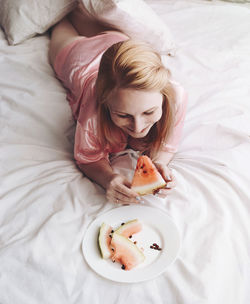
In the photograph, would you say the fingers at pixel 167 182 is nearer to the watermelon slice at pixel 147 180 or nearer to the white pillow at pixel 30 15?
the watermelon slice at pixel 147 180

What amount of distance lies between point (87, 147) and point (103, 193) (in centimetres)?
22

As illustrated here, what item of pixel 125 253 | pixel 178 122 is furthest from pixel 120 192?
pixel 178 122

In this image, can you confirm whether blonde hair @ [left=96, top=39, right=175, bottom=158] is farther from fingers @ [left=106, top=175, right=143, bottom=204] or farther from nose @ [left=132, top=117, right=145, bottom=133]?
fingers @ [left=106, top=175, right=143, bottom=204]

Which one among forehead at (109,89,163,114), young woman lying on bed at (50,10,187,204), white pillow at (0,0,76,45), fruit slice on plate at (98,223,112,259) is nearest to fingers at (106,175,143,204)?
young woman lying on bed at (50,10,187,204)

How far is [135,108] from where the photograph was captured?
4.00 feet

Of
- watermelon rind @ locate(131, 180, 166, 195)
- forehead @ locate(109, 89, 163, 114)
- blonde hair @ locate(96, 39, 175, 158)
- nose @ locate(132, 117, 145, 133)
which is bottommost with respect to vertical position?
watermelon rind @ locate(131, 180, 166, 195)

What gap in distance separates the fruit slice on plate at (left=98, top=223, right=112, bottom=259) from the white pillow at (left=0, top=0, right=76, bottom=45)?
1557 millimetres

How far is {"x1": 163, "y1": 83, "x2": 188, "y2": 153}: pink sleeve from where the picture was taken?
1.54 meters

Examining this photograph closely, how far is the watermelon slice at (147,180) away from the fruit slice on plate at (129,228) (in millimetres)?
117

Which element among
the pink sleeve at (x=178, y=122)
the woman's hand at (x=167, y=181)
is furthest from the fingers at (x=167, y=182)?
the pink sleeve at (x=178, y=122)

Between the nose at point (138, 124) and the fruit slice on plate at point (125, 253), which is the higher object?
the nose at point (138, 124)

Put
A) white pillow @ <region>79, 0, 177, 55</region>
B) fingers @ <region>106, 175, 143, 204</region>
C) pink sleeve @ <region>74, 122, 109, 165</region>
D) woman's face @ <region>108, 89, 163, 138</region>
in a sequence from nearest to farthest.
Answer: woman's face @ <region>108, 89, 163, 138</region> → fingers @ <region>106, 175, 143, 204</region> → pink sleeve @ <region>74, 122, 109, 165</region> → white pillow @ <region>79, 0, 177, 55</region>

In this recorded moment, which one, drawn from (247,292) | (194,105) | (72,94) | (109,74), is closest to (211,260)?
(247,292)

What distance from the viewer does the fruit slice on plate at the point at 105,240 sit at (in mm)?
1175
